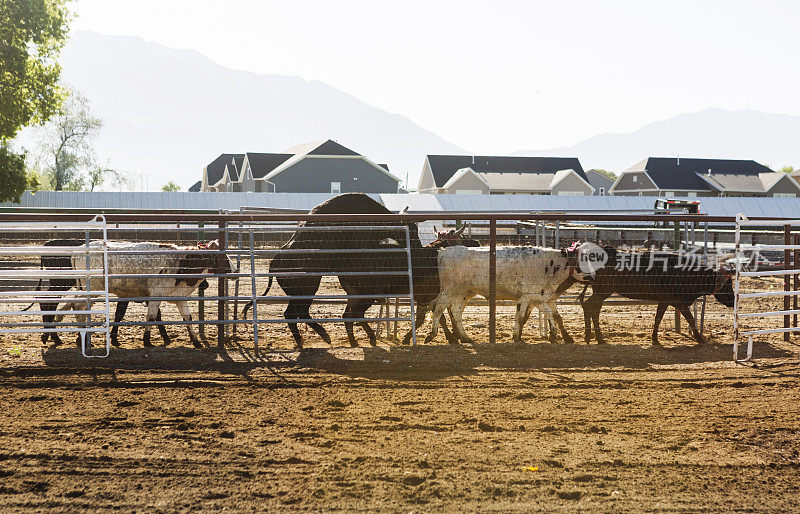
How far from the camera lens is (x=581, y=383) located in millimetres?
6793

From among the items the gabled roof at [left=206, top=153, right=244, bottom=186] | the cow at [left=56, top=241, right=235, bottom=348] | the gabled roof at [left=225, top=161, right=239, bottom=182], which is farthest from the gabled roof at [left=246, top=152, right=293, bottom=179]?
the cow at [left=56, top=241, right=235, bottom=348]

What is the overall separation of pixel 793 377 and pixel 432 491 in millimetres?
5051

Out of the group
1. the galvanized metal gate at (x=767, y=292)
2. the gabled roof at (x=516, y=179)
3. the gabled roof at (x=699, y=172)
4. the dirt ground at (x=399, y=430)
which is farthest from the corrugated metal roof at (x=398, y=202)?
the dirt ground at (x=399, y=430)

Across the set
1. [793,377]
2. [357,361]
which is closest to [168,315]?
[357,361]

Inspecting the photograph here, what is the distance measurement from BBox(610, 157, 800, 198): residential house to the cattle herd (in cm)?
5062

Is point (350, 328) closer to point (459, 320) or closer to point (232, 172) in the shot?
point (459, 320)

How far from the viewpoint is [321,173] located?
160ft

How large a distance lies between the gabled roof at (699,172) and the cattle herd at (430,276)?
50.9 meters

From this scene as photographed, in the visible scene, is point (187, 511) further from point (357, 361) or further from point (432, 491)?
point (357, 361)

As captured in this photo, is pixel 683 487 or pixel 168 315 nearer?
pixel 683 487

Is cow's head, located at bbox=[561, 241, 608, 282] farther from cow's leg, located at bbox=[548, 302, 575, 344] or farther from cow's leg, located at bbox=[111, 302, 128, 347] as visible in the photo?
cow's leg, located at bbox=[111, 302, 128, 347]

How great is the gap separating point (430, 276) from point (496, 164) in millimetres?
50694

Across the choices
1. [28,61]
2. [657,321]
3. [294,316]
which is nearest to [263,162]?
[28,61]

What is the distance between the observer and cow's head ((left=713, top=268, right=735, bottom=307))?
31.6ft
